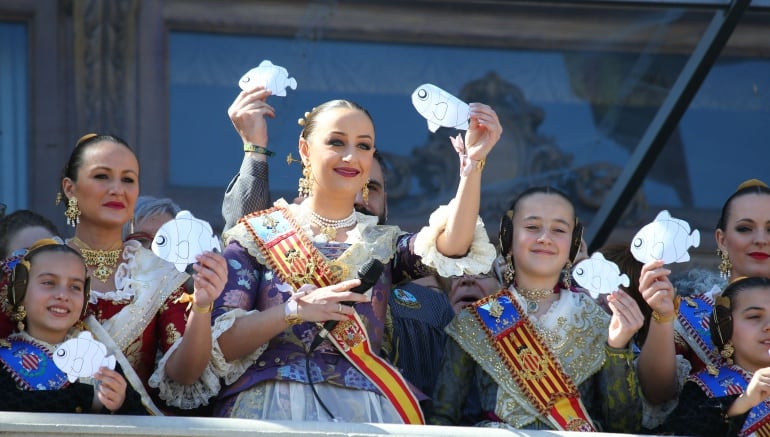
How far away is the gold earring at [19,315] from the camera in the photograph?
5.07 meters

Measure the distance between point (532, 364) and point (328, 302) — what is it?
2.49ft

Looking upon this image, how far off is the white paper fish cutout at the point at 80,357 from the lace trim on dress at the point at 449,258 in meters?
0.99

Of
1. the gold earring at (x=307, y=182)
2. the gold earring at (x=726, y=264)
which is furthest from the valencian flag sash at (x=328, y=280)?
the gold earring at (x=726, y=264)

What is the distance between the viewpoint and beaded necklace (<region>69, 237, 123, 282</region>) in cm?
533

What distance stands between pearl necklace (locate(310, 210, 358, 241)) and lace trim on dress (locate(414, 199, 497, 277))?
31cm

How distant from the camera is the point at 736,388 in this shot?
5.21m

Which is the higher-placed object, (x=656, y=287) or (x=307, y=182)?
(x=307, y=182)

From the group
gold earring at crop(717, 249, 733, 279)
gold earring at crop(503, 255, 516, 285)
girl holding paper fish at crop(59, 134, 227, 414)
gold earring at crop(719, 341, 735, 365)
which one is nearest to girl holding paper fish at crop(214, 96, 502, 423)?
girl holding paper fish at crop(59, 134, 227, 414)

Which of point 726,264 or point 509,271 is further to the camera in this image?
point 726,264

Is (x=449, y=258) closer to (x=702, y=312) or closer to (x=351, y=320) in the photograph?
(x=351, y=320)

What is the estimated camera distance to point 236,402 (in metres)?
5.06

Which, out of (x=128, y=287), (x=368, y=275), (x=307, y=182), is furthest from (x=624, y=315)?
(x=128, y=287)

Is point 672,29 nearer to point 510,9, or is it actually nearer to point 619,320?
point 510,9

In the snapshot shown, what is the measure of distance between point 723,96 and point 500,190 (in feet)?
4.16
